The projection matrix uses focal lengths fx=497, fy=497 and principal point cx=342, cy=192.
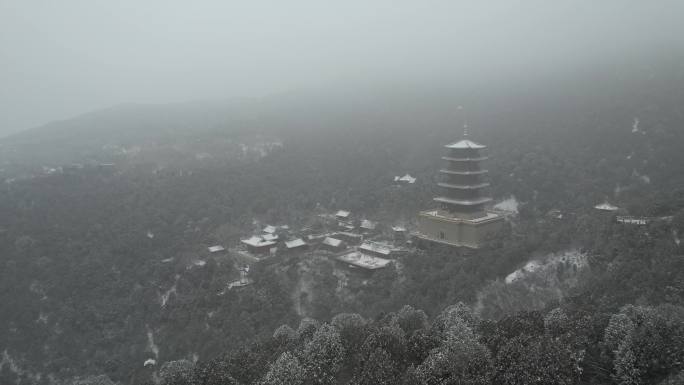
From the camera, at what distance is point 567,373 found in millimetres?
13109

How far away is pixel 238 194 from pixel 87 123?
63.1 meters

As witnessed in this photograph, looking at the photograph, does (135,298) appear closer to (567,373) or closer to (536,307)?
(536,307)

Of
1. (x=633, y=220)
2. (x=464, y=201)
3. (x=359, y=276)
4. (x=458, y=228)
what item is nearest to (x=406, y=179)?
(x=464, y=201)

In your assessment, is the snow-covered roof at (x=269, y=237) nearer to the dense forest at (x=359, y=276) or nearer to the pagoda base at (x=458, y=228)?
the dense forest at (x=359, y=276)

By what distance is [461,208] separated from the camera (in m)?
38.9

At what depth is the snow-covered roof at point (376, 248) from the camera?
3762 centimetres

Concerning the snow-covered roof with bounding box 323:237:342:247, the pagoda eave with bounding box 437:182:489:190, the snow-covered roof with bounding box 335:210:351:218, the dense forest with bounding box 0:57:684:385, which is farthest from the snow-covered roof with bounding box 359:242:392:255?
the snow-covered roof with bounding box 335:210:351:218

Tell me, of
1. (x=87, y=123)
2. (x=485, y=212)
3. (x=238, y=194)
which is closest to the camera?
(x=485, y=212)

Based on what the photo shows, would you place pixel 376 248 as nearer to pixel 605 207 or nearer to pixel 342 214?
pixel 342 214

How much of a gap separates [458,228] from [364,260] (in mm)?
7494

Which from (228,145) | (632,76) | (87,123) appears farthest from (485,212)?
(87,123)

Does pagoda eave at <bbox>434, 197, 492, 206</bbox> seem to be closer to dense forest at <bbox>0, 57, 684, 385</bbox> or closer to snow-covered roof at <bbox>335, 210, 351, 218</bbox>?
dense forest at <bbox>0, 57, 684, 385</bbox>

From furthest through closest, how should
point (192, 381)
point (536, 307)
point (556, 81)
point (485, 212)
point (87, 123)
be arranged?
point (87, 123) < point (556, 81) < point (485, 212) < point (536, 307) < point (192, 381)

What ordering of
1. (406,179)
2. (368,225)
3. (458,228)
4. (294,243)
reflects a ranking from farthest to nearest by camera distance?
(406,179), (368,225), (294,243), (458,228)
